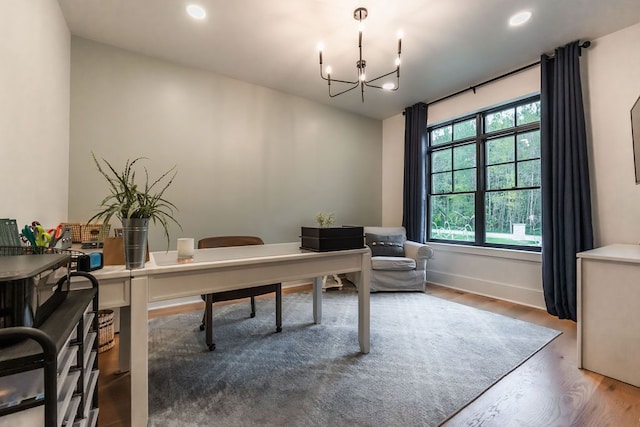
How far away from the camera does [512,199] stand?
3451 mm

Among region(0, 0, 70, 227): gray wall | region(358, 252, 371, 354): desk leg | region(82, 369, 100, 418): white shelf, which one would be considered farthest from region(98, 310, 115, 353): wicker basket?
region(358, 252, 371, 354): desk leg

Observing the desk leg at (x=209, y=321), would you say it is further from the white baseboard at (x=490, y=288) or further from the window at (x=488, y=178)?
the window at (x=488, y=178)

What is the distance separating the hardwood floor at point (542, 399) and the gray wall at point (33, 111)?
3.71 feet

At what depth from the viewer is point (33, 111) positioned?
5.69 ft

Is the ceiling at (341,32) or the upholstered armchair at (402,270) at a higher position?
the ceiling at (341,32)

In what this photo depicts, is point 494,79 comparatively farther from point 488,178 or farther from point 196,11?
point 196,11

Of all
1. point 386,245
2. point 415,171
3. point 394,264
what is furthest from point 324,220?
point 415,171

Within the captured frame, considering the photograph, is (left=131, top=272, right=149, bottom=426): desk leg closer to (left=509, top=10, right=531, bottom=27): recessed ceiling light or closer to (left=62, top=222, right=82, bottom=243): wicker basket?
(left=62, top=222, right=82, bottom=243): wicker basket

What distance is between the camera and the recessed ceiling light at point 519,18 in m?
2.32

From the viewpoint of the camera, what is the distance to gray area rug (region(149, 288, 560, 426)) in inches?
58.0

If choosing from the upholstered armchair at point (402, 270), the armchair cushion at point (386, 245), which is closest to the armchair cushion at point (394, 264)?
the upholstered armchair at point (402, 270)

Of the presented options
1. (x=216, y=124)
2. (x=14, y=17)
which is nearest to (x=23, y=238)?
(x=14, y=17)

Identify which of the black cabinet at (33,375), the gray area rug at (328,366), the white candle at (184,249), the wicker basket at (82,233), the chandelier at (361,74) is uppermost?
the chandelier at (361,74)

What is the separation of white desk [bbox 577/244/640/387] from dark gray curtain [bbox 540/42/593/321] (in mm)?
1021
